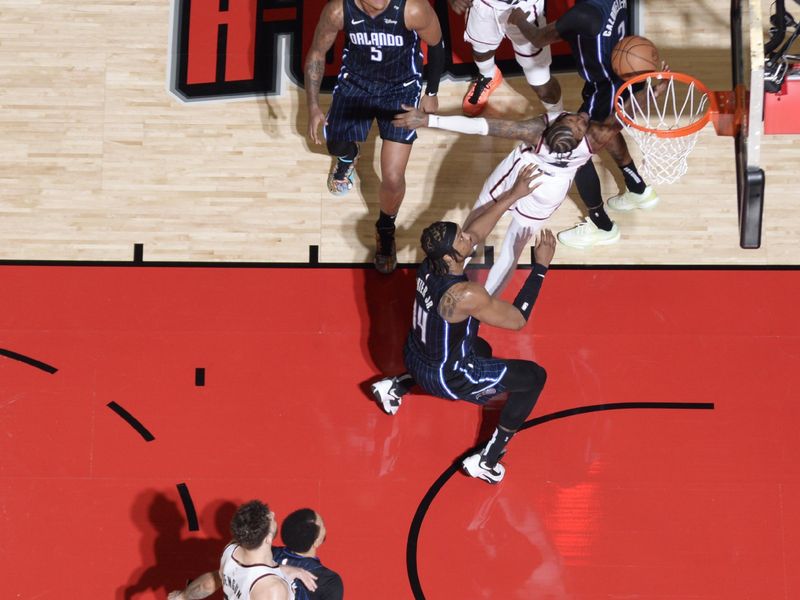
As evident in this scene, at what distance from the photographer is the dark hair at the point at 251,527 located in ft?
15.2

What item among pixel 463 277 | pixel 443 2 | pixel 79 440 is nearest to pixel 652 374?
pixel 463 277

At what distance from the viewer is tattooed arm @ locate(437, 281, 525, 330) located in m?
5.35

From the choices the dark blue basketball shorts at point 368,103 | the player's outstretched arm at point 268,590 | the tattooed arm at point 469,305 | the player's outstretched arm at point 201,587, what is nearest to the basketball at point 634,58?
the dark blue basketball shorts at point 368,103

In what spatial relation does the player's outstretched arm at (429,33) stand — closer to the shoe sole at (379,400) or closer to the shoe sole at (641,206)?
the shoe sole at (641,206)

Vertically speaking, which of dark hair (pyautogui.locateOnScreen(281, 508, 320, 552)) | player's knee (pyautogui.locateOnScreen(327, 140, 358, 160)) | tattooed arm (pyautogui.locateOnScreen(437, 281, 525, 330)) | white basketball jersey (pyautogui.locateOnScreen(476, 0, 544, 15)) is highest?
white basketball jersey (pyautogui.locateOnScreen(476, 0, 544, 15))

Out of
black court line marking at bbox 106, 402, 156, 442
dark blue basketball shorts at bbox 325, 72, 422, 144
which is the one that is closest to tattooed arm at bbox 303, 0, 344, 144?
dark blue basketball shorts at bbox 325, 72, 422, 144

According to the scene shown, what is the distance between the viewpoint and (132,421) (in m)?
6.37

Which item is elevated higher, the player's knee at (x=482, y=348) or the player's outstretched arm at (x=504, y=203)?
the player's outstretched arm at (x=504, y=203)

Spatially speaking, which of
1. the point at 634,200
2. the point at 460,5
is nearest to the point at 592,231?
the point at 634,200

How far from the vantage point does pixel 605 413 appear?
6.34 m

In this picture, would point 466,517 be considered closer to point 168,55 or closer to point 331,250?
point 331,250

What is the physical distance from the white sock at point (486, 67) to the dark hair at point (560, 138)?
1417 millimetres

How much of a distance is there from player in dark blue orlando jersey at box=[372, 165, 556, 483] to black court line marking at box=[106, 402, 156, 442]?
1.64m

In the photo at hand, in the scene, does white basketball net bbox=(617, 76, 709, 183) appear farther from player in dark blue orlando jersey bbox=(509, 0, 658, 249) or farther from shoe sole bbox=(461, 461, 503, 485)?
shoe sole bbox=(461, 461, 503, 485)
